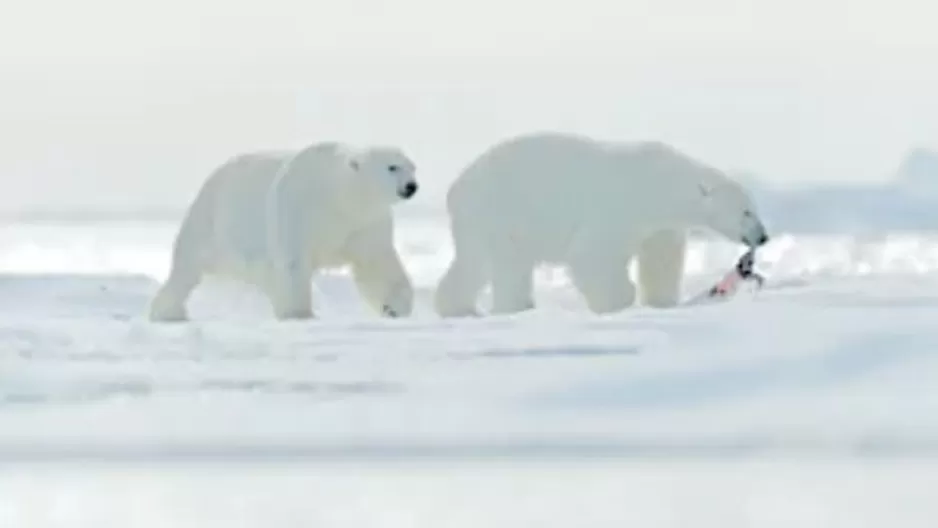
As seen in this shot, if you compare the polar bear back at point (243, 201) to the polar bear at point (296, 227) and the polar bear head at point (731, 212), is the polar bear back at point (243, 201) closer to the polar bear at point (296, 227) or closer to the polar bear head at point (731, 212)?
the polar bear at point (296, 227)

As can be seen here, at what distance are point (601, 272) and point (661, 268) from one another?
0.54 meters

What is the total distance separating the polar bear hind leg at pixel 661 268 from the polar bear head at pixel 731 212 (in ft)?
0.66

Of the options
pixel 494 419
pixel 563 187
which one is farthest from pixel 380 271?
pixel 494 419

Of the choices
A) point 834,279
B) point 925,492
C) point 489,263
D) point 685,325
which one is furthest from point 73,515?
point 834,279

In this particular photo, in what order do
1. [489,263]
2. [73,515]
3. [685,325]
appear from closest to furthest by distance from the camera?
[73,515]
[685,325]
[489,263]

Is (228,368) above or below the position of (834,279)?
below

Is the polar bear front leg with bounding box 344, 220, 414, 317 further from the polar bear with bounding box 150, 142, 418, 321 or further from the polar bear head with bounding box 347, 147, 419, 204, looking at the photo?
the polar bear head with bounding box 347, 147, 419, 204

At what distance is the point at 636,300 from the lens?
6965 mm

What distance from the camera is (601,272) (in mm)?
6480

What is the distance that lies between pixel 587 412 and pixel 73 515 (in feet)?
3.99

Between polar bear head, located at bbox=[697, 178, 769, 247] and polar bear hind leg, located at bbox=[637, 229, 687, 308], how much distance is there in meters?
0.20

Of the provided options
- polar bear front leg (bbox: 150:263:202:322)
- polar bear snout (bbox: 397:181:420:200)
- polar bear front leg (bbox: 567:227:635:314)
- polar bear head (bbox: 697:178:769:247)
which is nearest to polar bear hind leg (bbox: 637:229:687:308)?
polar bear head (bbox: 697:178:769:247)

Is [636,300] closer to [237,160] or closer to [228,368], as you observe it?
[237,160]

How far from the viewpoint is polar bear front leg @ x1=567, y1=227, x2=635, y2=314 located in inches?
254
